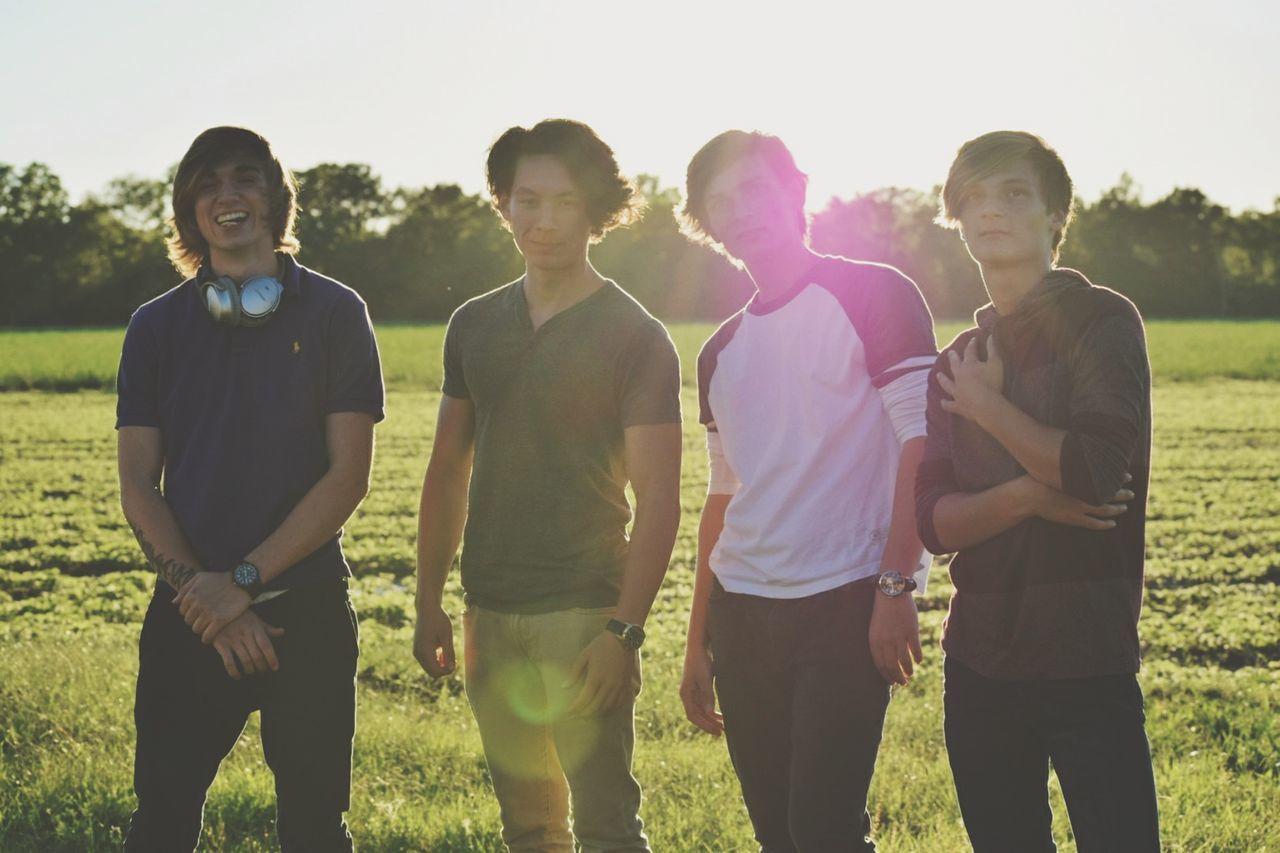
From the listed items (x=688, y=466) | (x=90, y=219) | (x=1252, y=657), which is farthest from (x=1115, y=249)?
(x=1252, y=657)

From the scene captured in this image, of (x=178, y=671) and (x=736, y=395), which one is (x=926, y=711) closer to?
(x=736, y=395)

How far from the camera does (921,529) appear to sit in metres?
2.42

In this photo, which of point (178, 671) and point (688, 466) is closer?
point (178, 671)

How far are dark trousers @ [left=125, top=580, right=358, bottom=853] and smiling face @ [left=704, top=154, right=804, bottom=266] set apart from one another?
1.26 m

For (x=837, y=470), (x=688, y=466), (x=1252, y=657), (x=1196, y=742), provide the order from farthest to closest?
(x=688, y=466), (x=1252, y=657), (x=1196, y=742), (x=837, y=470)

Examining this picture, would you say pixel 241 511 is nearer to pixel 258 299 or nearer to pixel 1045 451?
pixel 258 299

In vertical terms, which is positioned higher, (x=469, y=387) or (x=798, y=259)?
(x=798, y=259)

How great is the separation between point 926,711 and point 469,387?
344 cm

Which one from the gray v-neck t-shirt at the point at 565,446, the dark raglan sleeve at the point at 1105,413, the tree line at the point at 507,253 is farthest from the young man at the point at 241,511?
the tree line at the point at 507,253

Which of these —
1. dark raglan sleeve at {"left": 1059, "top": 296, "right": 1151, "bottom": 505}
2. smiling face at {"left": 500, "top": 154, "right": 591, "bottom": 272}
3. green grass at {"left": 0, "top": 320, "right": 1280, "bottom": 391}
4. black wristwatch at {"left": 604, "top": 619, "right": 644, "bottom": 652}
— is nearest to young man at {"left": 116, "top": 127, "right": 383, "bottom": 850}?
smiling face at {"left": 500, "top": 154, "right": 591, "bottom": 272}

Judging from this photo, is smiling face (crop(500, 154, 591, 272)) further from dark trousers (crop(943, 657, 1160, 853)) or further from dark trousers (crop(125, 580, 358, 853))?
dark trousers (crop(943, 657, 1160, 853))

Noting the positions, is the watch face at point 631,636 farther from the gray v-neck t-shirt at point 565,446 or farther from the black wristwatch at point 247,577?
the black wristwatch at point 247,577

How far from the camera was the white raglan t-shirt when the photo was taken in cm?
258

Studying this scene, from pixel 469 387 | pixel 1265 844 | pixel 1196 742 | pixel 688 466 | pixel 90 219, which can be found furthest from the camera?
pixel 90 219
